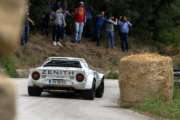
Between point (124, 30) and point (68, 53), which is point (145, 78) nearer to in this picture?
point (68, 53)

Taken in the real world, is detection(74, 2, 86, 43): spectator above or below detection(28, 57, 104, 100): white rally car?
above

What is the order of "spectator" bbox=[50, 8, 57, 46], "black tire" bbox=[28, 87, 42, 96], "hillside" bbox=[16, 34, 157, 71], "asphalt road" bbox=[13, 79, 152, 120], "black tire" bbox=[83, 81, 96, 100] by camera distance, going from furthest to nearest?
"spectator" bbox=[50, 8, 57, 46] → "hillside" bbox=[16, 34, 157, 71] → "black tire" bbox=[28, 87, 42, 96] → "black tire" bbox=[83, 81, 96, 100] → "asphalt road" bbox=[13, 79, 152, 120]

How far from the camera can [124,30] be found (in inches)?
1476

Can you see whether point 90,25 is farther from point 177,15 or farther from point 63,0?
point 177,15

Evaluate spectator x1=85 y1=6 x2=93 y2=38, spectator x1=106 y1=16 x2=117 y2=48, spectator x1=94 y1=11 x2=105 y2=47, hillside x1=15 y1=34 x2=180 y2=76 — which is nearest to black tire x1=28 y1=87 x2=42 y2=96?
hillside x1=15 y1=34 x2=180 y2=76

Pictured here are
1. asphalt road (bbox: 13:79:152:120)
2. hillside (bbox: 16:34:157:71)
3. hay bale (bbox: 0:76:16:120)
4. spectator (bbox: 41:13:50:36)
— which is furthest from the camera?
spectator (bbox: 41:13:50:36)

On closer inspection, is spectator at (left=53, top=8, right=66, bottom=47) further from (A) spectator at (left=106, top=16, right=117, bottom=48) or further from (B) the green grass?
(B) the green grass

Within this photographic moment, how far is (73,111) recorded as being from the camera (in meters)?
17.6

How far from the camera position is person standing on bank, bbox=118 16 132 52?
37562 millimetres

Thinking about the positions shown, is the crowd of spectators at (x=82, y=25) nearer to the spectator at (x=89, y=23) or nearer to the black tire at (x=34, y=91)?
the spectator at (x=89, y=23)

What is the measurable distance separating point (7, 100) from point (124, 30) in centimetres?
3565

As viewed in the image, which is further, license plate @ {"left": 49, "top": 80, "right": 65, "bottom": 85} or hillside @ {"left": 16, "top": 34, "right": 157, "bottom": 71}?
hillside @ {"left": 16, "top": 34, "right": 157, "bottom": 71}

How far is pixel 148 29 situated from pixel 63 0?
6.29 meters

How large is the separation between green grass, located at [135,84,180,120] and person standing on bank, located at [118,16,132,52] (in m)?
17.1
